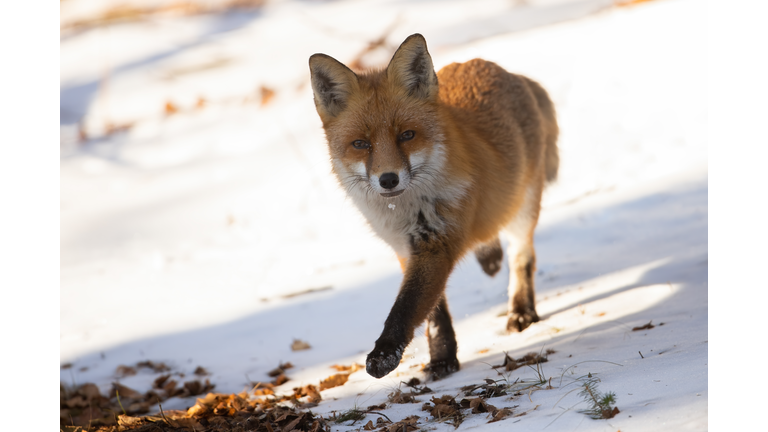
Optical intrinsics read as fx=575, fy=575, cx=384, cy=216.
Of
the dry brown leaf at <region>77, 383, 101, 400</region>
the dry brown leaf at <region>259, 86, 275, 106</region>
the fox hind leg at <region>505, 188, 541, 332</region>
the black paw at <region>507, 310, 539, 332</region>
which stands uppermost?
the dry brown leaf at <region>259, 86, 275, 106</region>

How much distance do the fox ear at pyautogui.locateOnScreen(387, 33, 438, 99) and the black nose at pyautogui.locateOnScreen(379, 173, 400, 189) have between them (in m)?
0.62

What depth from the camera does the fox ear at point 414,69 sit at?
272 cm

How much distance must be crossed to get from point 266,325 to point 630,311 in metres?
2.59

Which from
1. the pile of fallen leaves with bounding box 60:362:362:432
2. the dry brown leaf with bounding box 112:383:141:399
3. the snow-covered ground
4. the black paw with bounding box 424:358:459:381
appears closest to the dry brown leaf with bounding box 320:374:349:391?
the pile of fallen leaves with bounding box 60:362:362:432

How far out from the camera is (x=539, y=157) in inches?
155

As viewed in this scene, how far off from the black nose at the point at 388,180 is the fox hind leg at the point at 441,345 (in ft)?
2.68

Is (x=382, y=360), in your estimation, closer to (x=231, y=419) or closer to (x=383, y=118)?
(x=231, y=419)

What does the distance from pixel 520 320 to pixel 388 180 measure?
1.61m

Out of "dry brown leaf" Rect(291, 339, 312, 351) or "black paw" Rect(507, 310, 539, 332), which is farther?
"dry brown leaf" Rect(291, 339, 312, 351)

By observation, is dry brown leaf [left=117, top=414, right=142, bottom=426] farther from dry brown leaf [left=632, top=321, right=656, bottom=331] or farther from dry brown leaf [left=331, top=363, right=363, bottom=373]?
dry brown leaf [left=632, top=321, right=656, bottom=331]

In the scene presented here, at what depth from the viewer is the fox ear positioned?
2725 mm

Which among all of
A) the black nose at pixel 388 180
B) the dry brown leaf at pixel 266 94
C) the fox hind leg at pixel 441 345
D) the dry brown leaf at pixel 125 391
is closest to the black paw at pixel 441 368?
the fox hind leg at pixel 441 345

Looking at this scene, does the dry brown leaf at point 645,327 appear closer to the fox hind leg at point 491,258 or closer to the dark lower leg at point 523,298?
the dark lower leg at point 523,298
